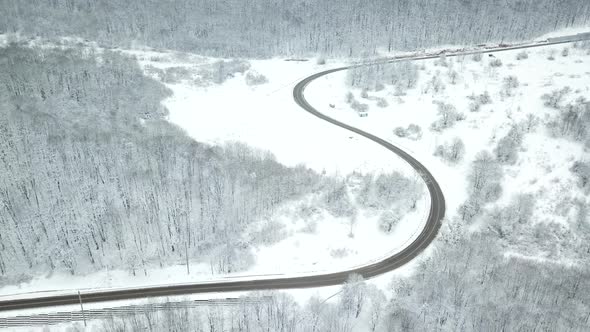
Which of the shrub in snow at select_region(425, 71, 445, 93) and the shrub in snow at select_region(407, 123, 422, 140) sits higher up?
the shrub in snow at select_region(425, 71, 445, 93)

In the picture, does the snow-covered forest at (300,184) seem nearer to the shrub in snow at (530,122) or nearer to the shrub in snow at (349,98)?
the shrub in snow at (349,98)

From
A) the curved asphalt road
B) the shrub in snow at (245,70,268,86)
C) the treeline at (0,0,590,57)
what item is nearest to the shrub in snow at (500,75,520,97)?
Answer: the curved asphalt road

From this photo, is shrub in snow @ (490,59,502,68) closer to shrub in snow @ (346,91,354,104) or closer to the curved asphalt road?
shrub in snow @ (346,91,354,104)

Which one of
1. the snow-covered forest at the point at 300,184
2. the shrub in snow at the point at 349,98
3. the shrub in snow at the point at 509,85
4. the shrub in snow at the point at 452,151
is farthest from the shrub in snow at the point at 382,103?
the shrub in snow at the point at 509,85

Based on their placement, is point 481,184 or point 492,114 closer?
point 481,184

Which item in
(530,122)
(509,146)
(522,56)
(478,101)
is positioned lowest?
(509,146)

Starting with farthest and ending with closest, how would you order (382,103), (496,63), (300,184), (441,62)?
(441,62)
(496,63)
(382,103)
(300,184)

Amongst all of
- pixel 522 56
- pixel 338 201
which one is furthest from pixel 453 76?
pixel 338 201

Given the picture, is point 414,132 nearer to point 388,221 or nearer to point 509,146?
point 509,146
